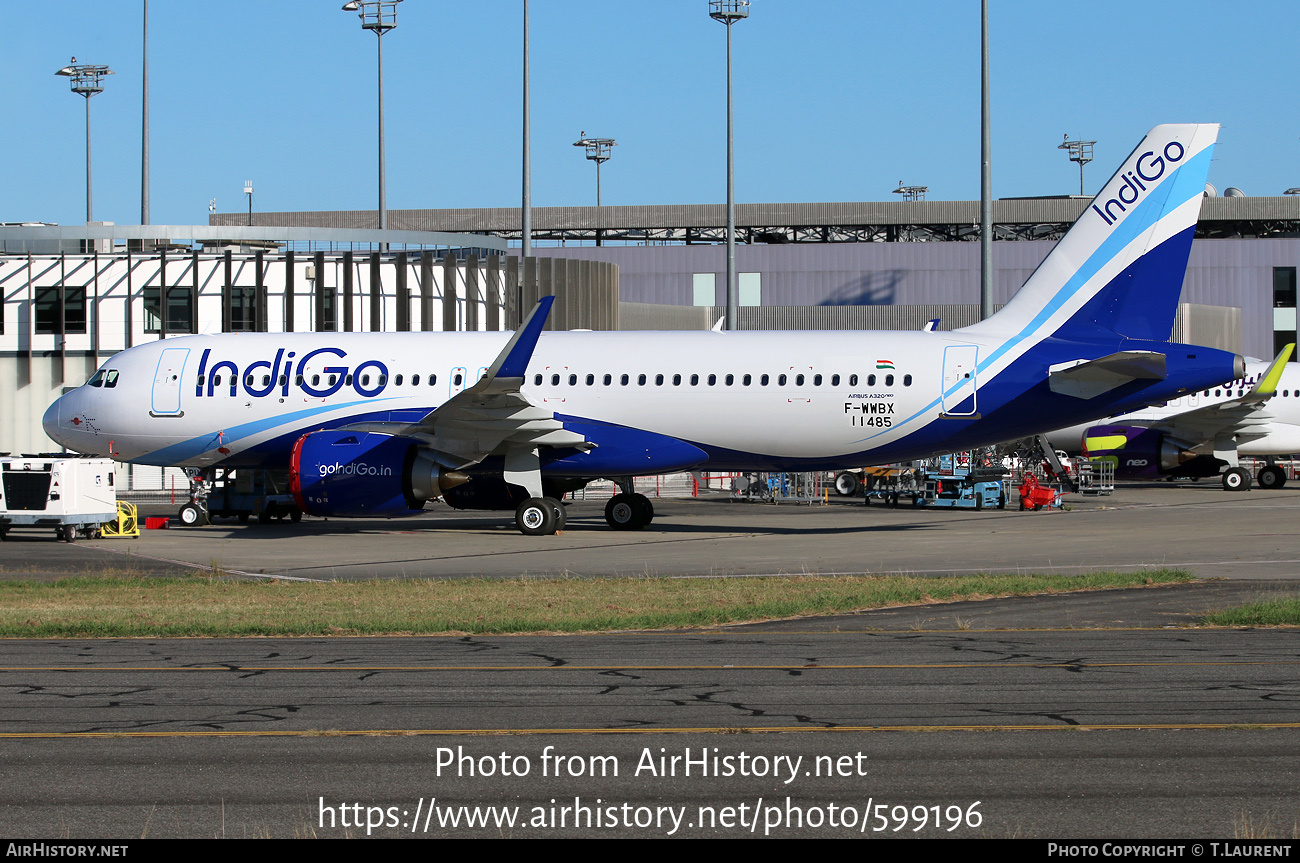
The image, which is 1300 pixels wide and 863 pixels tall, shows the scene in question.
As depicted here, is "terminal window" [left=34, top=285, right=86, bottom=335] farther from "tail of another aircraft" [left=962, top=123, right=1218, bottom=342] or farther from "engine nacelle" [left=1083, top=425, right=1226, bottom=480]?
"engine nacelle" [left=1083, top=425, right=1226, bottom=480]

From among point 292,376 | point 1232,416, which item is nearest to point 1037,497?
point 1232,416

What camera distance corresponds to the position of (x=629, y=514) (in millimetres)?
30359

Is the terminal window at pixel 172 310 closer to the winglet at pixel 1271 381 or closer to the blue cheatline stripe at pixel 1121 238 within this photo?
the blue cheatline stripe at pixel 1121 238

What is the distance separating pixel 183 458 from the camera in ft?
99.6

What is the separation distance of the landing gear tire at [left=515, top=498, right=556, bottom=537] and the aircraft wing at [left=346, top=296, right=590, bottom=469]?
129 cm

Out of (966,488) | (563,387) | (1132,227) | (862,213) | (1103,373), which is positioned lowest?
(966,488)

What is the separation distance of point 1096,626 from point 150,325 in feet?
122

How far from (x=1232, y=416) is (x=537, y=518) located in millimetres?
27087

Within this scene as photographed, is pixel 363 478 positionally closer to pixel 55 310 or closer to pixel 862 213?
pixel 55 310

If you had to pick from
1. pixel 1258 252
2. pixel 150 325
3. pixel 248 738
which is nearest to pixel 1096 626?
pixel 248 738

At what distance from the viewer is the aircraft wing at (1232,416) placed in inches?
1690

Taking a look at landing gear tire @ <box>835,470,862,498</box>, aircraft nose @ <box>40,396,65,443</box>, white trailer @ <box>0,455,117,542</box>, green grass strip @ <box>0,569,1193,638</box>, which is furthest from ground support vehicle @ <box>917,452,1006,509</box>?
aircraft nose @ <box>40,396,65,443</box>

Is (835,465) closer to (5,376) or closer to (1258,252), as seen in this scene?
(5,376)

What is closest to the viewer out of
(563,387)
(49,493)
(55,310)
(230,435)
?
(49,493)
